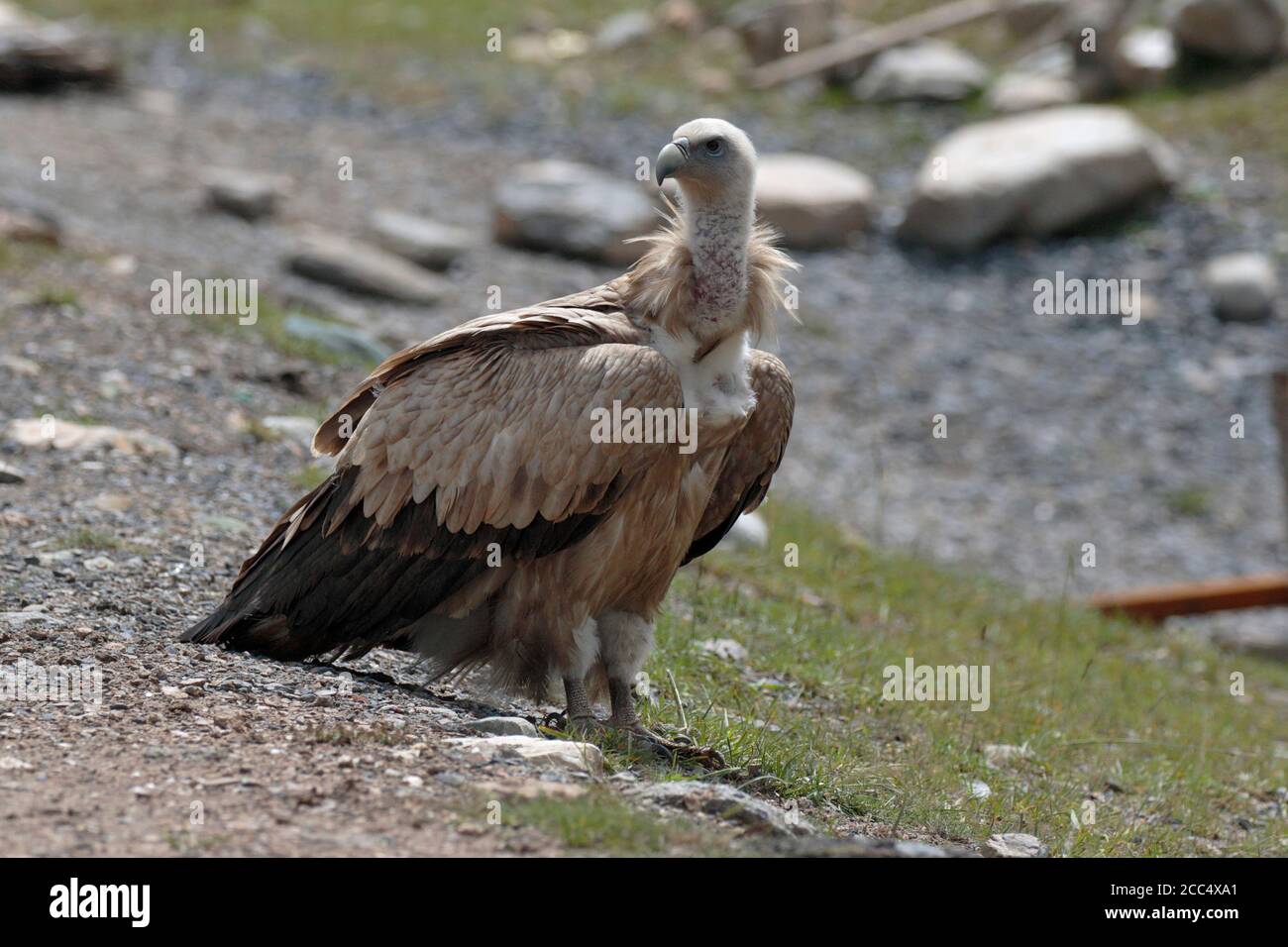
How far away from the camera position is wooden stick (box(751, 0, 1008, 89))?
80.4 feet

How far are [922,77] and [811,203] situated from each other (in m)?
4.96

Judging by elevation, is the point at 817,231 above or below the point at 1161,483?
above

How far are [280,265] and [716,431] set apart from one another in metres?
10.8

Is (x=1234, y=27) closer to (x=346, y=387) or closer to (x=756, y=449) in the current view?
(x=346, y=387)

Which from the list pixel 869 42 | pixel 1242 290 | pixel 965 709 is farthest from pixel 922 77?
pixel 965 709

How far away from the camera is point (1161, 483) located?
15703mm

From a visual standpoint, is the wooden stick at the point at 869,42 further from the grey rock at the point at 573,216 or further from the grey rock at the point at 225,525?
the grey rock at the point at 225,525

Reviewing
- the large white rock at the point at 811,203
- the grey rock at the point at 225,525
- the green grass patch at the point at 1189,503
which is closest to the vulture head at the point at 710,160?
the grey rock at the point at 225,525

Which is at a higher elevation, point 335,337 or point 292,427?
point 335,337

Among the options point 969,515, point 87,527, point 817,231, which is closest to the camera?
point 87,527

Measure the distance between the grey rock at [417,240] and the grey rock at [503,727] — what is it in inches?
468

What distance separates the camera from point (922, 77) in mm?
23500

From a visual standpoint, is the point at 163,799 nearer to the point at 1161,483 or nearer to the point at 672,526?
the point at 672,526
